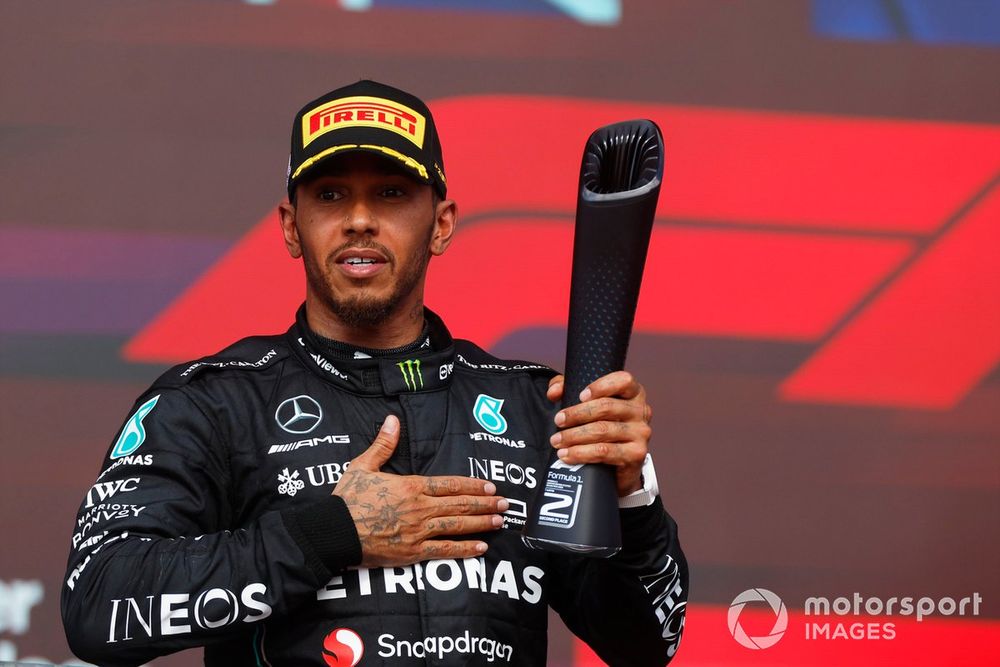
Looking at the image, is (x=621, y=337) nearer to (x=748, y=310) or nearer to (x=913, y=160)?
(x=748, y=310)

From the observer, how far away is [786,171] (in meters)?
2.39

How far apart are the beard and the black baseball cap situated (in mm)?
95

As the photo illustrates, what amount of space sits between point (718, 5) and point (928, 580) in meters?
1.09

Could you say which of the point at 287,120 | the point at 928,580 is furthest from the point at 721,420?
the point at 287,120

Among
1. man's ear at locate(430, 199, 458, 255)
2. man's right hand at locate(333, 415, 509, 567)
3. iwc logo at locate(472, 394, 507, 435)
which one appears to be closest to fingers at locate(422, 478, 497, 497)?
man's right hand at locate(333, 415, 509, 567)

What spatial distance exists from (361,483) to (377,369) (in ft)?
0.70

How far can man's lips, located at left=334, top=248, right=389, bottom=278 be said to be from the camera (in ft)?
4.94

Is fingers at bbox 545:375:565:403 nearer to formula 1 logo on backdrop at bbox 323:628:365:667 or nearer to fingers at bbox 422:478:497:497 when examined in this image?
fingers at bbox 422:478:497:497

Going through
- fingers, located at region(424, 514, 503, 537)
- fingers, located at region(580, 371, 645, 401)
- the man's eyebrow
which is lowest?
fingers, located at region(424, 514, 503, 537)

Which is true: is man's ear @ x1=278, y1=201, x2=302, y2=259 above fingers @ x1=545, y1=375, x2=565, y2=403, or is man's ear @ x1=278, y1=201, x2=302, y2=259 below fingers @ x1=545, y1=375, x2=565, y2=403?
above

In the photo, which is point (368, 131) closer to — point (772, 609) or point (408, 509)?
point (408, 509)

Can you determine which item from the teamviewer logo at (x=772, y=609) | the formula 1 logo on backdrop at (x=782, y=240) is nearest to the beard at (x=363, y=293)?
the formula 1 logo on backdrop at (x=782, y=240)

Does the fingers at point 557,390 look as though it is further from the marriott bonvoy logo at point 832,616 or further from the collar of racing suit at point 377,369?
the marriott bonvoy logo at point 832,616

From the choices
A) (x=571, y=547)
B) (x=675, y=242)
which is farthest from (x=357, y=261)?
(x=675, y=242)
